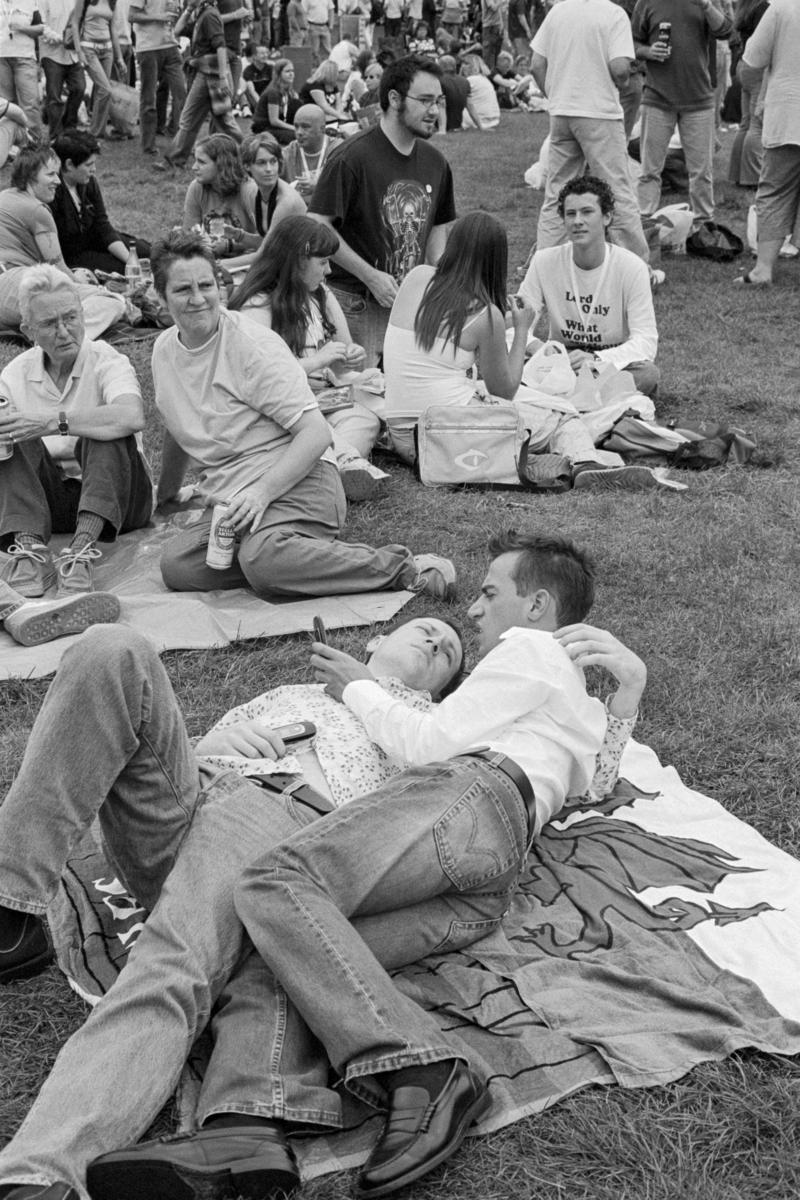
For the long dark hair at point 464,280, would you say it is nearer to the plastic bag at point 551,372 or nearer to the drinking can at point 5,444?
the plastic bag at point 551,372

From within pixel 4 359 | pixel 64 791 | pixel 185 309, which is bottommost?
pixel 4 359

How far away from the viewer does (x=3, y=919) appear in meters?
2.65

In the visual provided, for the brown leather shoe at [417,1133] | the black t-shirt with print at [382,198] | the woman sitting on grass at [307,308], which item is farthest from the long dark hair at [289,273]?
the brown leather shoe at [417,1133]

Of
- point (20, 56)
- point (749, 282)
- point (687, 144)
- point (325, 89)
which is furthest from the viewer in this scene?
point (325, 89)

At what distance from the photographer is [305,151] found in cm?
1276

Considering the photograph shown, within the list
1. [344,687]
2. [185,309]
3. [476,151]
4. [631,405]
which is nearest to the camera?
[344,687]

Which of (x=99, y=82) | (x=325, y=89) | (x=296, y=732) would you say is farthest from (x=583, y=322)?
(x=325, y=89)

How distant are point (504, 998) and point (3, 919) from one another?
1023mm

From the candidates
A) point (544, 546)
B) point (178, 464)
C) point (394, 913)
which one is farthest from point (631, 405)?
point (394, 913)

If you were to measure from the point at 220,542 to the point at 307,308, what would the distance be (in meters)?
1.84

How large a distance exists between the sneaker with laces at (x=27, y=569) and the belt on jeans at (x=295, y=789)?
7.64 feet

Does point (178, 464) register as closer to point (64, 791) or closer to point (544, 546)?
point (544, 546)

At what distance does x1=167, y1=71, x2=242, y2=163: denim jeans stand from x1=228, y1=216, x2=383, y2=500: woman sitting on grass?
787 centimetres

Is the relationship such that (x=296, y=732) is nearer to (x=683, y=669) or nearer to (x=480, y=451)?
(x=683, y=669)
